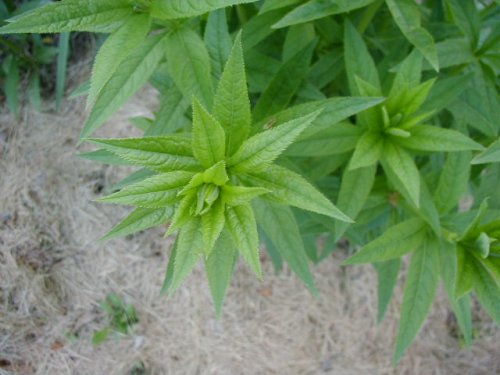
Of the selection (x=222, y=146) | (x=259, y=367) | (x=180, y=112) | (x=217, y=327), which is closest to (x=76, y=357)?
(x=217, y=327)

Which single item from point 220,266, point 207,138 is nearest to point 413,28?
point 207,138

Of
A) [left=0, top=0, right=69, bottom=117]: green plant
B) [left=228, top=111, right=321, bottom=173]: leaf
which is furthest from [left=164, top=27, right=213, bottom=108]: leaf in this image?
[left=0, top=0, right=69, bottom=117]: green plant

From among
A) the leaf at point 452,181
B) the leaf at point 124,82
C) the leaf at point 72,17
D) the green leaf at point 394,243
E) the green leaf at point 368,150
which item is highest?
the leaf at point 72,17

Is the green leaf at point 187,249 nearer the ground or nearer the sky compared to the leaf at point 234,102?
nearer the ground

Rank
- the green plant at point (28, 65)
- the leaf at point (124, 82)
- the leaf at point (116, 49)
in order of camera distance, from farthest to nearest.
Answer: the green plant at point (28, 65) → the leaf at point (124, 82) → the leaf at point (116, 49)

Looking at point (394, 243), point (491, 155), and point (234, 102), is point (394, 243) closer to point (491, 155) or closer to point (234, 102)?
point (491, 155)

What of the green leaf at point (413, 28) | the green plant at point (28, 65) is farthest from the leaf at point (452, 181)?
the green plant at point (28, 65)

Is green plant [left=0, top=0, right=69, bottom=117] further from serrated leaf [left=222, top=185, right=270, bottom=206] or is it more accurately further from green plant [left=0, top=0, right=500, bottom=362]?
serrated leaf [left=222, top=185, right=270, bottom=206]

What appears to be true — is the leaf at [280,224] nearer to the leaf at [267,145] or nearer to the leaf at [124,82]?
the leaf at [267,145]
